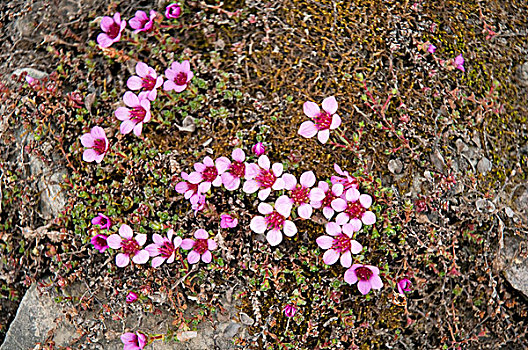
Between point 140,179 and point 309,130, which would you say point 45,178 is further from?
point 309,130

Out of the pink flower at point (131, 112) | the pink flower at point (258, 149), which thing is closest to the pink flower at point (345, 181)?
the pink flower at point (258, 149)

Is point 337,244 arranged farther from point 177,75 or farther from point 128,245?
point 177,75

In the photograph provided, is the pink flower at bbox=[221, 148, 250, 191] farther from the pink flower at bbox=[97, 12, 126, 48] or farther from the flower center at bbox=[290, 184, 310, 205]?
the pink flower at bbox=[97, 12, 126, 48]

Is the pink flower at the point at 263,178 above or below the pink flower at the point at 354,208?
above

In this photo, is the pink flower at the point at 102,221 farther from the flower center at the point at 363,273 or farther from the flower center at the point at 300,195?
the flower center at the point at 363,273

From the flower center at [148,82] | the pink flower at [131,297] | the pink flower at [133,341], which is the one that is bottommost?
the pink flower at [133,341]

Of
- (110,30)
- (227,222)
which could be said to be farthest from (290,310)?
(110,30)

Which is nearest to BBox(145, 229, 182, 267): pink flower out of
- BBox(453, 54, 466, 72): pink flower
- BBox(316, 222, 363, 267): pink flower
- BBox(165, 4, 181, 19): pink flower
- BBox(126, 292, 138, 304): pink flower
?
BBox(126, 292, 138, 304): pink flower
